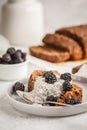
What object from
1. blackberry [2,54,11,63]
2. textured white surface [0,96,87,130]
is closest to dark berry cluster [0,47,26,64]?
blackberry [2,54,11,63]

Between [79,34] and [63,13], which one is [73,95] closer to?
[79,34]

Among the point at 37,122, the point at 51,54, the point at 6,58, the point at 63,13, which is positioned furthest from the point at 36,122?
the point at 63,13

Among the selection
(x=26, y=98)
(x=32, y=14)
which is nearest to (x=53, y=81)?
(x=26, y=98)

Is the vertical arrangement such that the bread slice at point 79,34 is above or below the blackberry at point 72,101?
below

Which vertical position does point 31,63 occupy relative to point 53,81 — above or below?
below

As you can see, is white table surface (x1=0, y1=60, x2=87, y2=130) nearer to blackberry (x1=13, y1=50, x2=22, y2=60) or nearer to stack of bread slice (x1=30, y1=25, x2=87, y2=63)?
blackberry (x1=13, y1=50, x2=22, y2=60)

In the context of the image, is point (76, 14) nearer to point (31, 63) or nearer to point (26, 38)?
point (26, 38)

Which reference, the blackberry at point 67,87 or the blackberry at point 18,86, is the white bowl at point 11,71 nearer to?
the blackberry at point 18,86

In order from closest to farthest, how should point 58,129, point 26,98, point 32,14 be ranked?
point 58,129
point 26,98
point 32,14

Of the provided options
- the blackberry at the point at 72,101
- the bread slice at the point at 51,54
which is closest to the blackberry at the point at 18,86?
the blackberry at the point at 72,101
